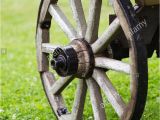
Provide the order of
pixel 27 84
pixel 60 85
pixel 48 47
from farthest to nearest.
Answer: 1. pixel 27 84
2. pixel 48 47
3. pixel 60 85

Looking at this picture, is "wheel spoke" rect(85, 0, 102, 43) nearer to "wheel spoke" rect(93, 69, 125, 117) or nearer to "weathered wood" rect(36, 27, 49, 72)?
"wheel spoke" rect(93, 69, 125, 117)

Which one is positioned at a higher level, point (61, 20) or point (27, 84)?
point (61, 20)

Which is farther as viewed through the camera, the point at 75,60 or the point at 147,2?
the point at 75,60

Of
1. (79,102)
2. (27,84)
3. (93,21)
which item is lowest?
(27,84)

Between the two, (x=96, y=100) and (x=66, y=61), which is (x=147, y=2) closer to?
(x=66, y=61)

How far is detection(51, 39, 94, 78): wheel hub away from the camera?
13.4 feet

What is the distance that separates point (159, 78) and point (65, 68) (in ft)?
11.0

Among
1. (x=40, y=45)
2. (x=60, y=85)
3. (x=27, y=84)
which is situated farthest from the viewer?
(x=27, y=84)

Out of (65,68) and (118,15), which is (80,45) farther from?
(118,15)

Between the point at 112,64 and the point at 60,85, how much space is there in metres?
0.89

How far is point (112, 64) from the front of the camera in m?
3.91

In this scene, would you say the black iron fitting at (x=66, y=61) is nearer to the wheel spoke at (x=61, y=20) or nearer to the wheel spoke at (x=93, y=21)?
the wheel spoke at (x=93, y=21)

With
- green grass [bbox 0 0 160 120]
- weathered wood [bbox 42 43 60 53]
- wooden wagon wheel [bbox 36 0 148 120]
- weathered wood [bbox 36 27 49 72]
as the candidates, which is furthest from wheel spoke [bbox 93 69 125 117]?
weathered wood [bbox 36 27 49 72]

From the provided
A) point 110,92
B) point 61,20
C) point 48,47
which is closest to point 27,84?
point 48,47
